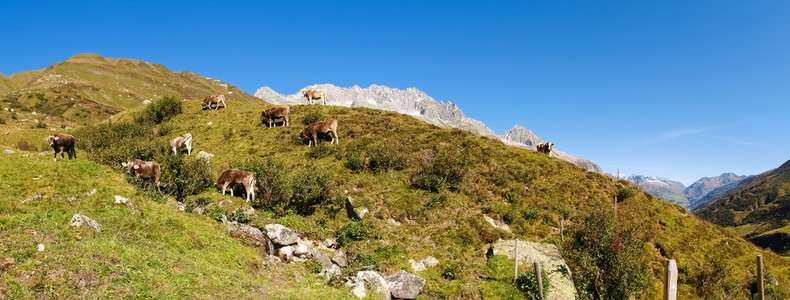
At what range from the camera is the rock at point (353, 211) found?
19641mm

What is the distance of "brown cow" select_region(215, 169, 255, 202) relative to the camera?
20391mm

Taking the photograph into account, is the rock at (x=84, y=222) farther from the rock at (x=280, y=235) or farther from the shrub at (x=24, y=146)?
the shrub at (x=24, y=146)

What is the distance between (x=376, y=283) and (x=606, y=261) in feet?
37.8

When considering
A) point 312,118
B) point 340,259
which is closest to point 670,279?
point 340,259

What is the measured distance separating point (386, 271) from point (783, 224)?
265 meters

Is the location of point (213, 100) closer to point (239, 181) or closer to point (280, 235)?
point (239, 181)

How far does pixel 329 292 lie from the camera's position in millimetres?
12242

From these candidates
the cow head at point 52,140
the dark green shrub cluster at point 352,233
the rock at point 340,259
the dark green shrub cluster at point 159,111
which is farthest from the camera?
the dark green shrub cluster at point 159,111

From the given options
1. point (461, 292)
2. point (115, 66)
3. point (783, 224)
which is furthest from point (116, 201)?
point (783, 224)

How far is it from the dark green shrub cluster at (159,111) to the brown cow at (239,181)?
811 inches

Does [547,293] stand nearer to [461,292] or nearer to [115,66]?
[461,292]

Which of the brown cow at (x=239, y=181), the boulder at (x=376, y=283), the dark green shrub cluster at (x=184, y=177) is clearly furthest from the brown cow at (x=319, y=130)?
the boulder at (x=376, y=283)

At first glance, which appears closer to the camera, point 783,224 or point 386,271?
point 386,271

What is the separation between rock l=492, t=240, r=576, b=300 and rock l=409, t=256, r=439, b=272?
3452 millimetres
